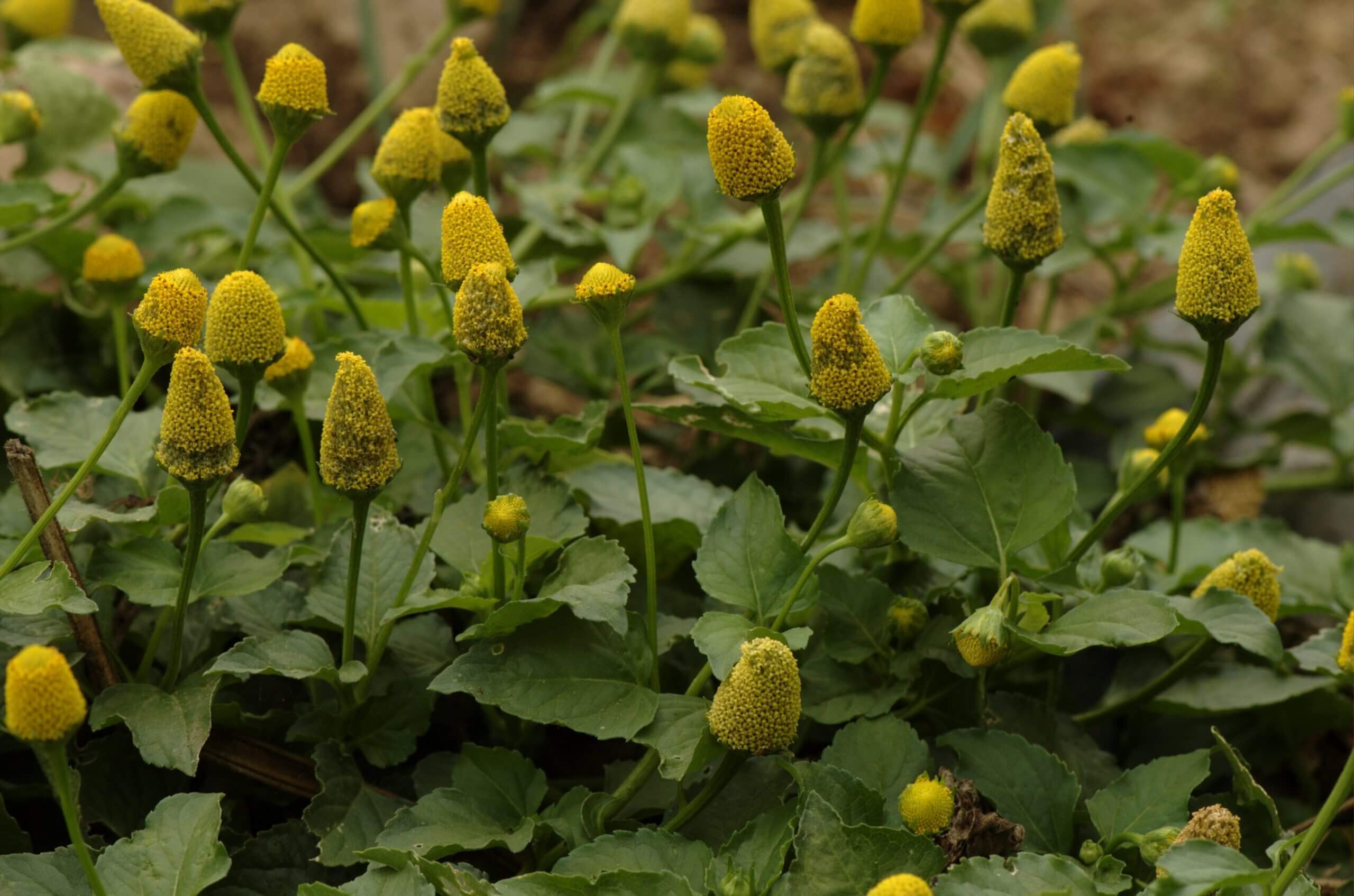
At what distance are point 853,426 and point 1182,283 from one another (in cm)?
24

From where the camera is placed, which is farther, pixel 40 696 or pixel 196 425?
pixel 196 425

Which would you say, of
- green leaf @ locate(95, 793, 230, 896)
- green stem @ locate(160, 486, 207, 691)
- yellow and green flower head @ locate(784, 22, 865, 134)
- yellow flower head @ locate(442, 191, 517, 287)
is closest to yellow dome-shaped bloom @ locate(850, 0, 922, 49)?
yellow and green flower head @ locate(784, 22, 865, 134)

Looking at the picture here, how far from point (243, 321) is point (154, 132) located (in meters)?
0.36

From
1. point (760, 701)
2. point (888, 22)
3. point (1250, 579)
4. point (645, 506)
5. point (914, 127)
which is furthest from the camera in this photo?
point (914, 127)

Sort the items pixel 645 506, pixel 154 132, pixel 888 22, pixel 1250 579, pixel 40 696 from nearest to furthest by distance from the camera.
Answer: pixel 40 696
pixel 645 506
pixel 1250 579
pixel 154 132
pixel 888 22

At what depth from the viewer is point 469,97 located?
103cm

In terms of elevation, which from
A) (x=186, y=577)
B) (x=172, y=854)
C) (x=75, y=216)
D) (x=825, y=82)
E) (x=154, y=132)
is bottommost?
(x=172, y=854)

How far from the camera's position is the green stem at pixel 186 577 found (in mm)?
895

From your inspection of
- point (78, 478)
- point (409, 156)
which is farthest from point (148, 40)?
point (78, 478)

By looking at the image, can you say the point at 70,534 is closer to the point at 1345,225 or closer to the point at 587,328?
the point at 587,328

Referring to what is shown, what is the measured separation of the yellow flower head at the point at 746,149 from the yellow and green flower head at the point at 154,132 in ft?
1.72

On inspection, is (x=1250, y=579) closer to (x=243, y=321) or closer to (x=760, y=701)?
(x=760, y=701)

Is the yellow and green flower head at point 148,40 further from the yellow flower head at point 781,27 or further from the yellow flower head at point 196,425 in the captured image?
the yellow flower head at point 781,27

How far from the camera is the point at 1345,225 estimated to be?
1638 mm
